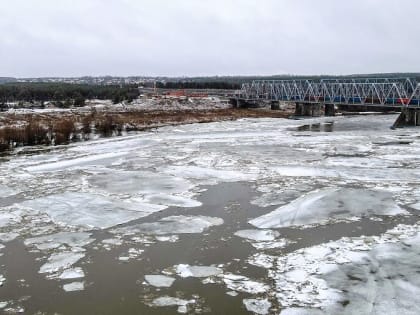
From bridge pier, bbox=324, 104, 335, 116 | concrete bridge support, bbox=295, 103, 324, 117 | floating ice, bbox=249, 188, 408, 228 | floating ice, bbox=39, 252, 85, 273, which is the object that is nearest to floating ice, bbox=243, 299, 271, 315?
floating ice, bbox=39, 252, 85, 273

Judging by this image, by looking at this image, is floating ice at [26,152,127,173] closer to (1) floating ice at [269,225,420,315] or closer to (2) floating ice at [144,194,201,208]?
(2) floating ice at [144,194,201,208]

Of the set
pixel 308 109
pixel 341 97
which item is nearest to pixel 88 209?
pixel 341 97

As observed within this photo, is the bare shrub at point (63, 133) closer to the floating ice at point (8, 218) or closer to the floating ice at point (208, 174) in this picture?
the floating ice at point (208, 174)

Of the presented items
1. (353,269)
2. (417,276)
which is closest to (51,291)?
(353,269)

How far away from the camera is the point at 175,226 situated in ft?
48.1

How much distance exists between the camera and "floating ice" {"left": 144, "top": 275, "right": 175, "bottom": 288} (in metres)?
10.4

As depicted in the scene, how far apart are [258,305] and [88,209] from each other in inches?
352

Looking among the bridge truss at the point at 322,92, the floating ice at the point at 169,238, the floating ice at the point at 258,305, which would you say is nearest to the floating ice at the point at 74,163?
the floating ice at the point at 169,238

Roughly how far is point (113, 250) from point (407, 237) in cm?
776

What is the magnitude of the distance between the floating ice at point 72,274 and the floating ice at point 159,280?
1511mm

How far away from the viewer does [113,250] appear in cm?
1272

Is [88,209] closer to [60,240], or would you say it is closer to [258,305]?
[60,240]

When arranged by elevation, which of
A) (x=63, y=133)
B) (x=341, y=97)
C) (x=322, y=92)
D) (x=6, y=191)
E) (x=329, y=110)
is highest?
(x=322, y=92)

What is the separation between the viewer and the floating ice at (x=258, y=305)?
9.14m
